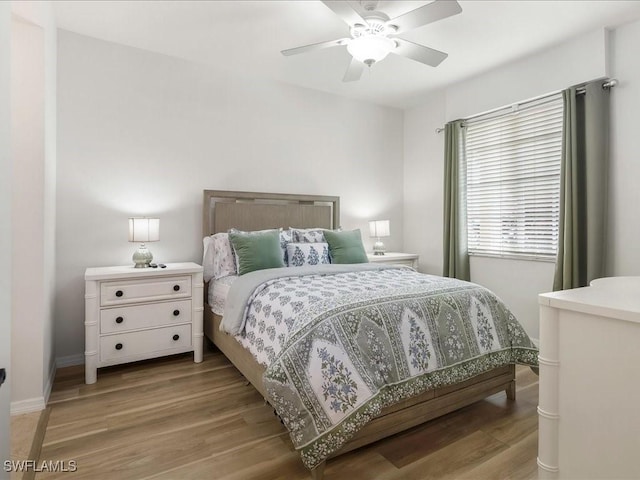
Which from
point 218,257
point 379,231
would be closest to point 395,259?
point 379,231

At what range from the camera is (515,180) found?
11.6ft

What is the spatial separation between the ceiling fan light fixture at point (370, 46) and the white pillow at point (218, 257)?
1.84m

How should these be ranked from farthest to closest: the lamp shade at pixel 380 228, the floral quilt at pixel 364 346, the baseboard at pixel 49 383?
the lamp shade at pixel 380 228 < the baseboard at pixel 49 383 < the floral quilt at pixel 364 346

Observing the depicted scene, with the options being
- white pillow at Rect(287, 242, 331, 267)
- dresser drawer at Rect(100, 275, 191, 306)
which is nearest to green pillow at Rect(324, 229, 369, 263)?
white pillow at Rect(287, 242, 331, 267)

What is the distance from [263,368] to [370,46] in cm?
216

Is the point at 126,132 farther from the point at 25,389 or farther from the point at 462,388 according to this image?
the point at 462,388

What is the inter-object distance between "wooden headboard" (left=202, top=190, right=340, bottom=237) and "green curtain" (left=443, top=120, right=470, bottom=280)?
1.30 m

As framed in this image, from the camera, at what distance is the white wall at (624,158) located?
8.93 ft

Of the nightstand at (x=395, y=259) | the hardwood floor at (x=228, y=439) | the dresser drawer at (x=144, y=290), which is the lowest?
the hardwood floor at (x=228, y=439)

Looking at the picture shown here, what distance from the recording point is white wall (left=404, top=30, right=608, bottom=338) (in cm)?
303

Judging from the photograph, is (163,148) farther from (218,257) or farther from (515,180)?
(515,180)

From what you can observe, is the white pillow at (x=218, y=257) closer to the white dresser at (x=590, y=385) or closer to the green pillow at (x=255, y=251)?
the green pillow at (x=255, y=251)

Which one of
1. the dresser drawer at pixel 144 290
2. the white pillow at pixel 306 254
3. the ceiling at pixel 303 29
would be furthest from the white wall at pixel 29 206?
the white pillow at pixel 306 254

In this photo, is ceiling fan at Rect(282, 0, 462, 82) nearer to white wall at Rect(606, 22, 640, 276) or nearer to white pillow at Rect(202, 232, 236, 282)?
white wall at Rect(606, 22, 640, 276)
